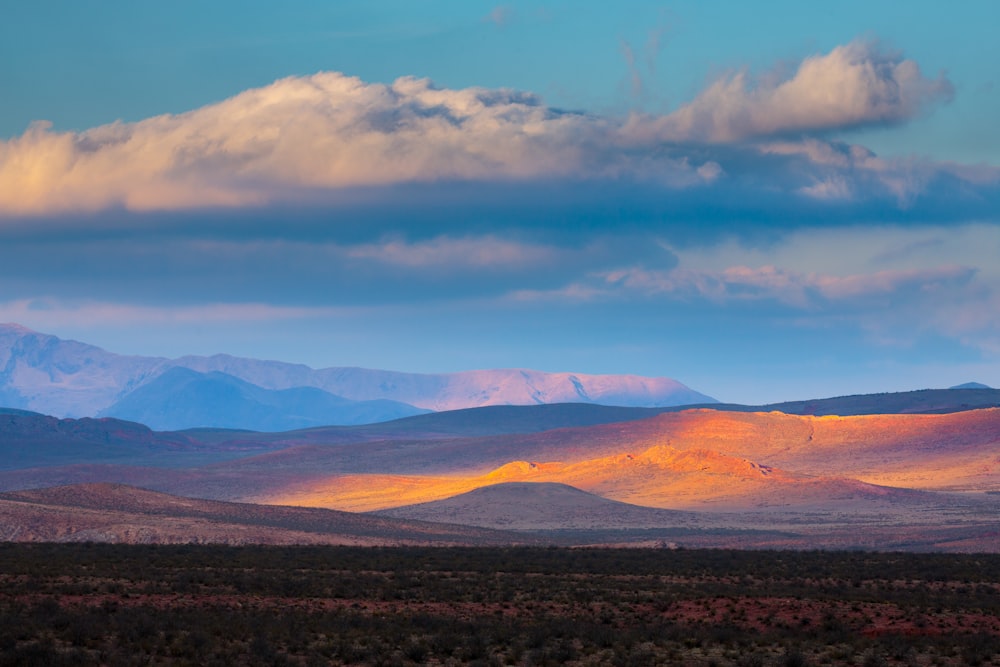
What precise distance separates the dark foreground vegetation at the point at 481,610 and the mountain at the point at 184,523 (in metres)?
18.7

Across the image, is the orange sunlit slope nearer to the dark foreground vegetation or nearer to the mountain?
the mountain

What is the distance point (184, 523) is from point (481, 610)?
50.4 m

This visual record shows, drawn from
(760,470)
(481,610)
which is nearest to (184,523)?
(481,610)

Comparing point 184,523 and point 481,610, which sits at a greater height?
point 184,523

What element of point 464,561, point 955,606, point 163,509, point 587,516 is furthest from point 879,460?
point 955,606

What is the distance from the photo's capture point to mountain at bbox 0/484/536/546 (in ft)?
260

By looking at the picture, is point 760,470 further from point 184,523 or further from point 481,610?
point 481,610

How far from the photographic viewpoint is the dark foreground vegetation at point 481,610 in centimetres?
3048

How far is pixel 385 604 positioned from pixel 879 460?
146m

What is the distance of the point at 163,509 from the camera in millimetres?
102500

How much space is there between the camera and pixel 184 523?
8644 cm

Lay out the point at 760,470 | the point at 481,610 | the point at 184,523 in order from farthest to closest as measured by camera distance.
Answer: the point at 760,470 → the point at 184,523 → the point at 481,610

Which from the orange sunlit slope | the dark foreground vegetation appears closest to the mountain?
the dark foreground vegetation

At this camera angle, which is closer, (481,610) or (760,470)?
(481,610)
